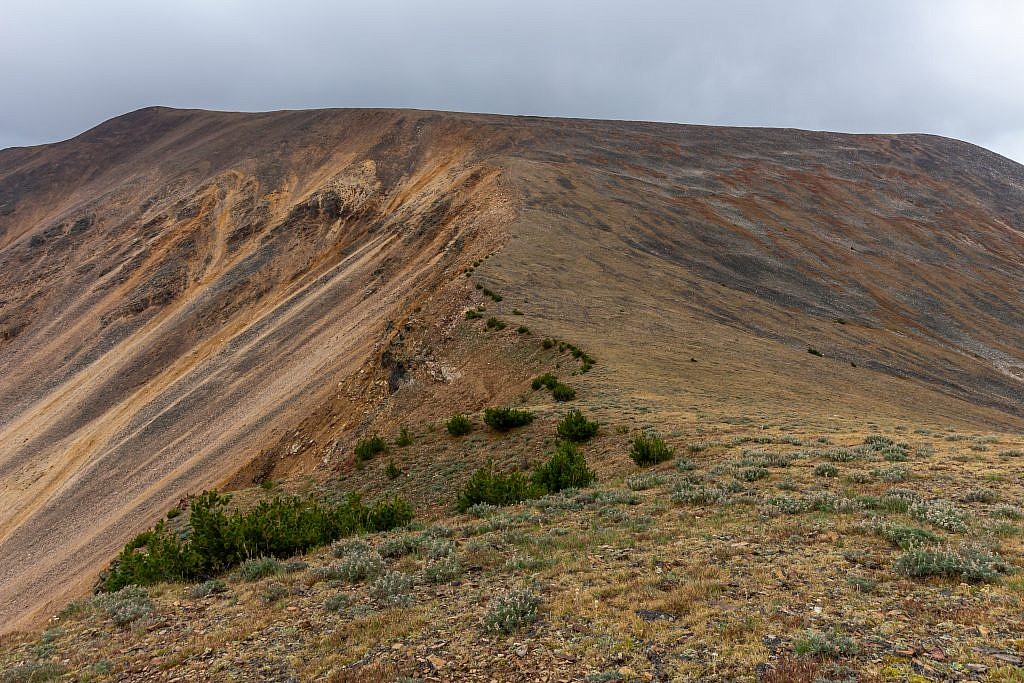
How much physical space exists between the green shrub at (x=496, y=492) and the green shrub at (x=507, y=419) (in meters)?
3.72

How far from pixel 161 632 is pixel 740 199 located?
58.4 m

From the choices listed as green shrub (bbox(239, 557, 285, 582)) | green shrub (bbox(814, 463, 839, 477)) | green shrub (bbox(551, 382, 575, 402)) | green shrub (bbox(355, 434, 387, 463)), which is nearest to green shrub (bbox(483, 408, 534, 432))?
green shrub (bbox(551, 382, 575, 402))

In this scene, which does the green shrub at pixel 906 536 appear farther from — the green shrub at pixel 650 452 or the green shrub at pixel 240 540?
the green shrub at pixel 240 540

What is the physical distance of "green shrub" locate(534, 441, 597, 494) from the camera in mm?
10719

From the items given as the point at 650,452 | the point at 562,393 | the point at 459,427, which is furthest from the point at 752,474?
the point at 459,427

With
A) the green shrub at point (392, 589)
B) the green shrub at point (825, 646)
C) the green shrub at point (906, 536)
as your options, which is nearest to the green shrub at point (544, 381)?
the green shrub at point (392, 589)

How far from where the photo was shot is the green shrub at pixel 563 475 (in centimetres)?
1072

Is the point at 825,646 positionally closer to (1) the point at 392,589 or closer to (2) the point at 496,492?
(1) the point at 392,589

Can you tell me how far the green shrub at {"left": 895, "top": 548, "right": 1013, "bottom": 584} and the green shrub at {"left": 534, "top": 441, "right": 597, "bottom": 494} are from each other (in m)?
5.51

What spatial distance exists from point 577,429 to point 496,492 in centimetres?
343

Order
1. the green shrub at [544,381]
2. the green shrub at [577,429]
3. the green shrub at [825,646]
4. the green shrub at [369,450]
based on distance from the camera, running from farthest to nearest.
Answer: the green shrub at [544,381] < the green shrub at [369,450] < the green shrub at [577,429] < the green shrub at [825,646]

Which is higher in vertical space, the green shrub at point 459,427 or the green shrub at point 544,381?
the green shrub at point 544,381

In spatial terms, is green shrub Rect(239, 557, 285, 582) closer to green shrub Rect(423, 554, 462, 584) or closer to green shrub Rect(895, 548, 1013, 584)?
green shrub Rect(423, 554, 462, 584)

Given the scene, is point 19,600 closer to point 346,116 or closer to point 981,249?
point 346,116
